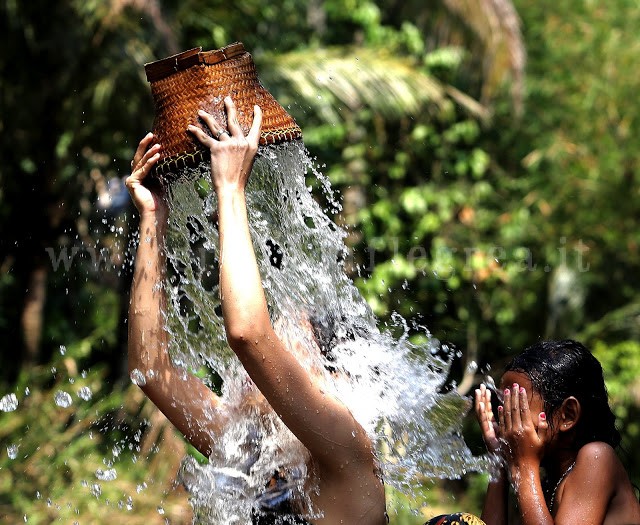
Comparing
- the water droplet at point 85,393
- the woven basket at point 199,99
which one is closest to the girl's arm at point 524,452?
the woven basket at point 199,99

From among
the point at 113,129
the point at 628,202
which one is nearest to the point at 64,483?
the point at 113,129

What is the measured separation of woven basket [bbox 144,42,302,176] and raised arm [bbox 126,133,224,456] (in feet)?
0.58

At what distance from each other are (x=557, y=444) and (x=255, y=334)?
2.87 feet

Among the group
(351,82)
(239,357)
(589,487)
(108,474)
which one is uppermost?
(239,357)

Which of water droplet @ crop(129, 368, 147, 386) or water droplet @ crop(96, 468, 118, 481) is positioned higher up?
water droplet @ crop(129, 368, 147, 386)

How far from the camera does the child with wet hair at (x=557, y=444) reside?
2217mm

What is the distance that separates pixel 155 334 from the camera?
7.82 ft

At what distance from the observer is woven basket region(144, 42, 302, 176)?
2113 millimetres

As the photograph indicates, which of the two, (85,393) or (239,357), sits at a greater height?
(239,357)

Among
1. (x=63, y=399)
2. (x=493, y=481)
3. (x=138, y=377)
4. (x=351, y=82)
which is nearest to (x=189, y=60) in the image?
(x=138, y=377)

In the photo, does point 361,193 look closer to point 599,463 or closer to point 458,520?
point 599,463

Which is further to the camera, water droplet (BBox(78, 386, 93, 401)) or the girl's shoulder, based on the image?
water droplet (BBox(78, 386, 93, 401))

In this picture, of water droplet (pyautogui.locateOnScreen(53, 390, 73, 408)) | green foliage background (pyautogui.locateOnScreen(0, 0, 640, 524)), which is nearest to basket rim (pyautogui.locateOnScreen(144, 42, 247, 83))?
water droplet (pyautogui.locateOnScreen(53, 390, 73, 408))

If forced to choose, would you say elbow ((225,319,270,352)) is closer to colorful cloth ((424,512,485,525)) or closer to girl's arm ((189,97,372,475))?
girl's arm ((189,97,372,475))
